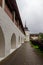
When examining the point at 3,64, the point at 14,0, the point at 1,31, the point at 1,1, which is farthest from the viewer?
the point at 14,0

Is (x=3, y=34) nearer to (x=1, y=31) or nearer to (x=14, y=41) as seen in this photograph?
(x=1, y=31)

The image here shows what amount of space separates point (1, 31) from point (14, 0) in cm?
468

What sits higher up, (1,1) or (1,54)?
(1,1)

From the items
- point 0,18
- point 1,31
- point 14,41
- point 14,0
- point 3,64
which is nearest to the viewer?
point 3,64

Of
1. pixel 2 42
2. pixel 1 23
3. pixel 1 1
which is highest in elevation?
pixel 1 1

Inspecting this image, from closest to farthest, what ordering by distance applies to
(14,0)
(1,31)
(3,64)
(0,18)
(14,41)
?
1. (3,64)
2. (0,18)
3. (1,31)
4. (14,0)
5. (14,41)

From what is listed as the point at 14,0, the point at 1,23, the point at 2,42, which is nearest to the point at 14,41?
the point at 14,0

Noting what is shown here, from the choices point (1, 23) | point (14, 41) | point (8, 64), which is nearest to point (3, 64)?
point (8, 64)

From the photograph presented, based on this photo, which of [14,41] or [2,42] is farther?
[14,41]

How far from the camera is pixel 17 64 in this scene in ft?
30.7

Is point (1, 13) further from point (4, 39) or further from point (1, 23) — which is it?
point (4, 39)

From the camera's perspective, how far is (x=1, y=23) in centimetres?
1057

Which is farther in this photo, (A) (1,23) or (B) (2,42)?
(B) (2,42)

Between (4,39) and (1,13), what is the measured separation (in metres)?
2.02
